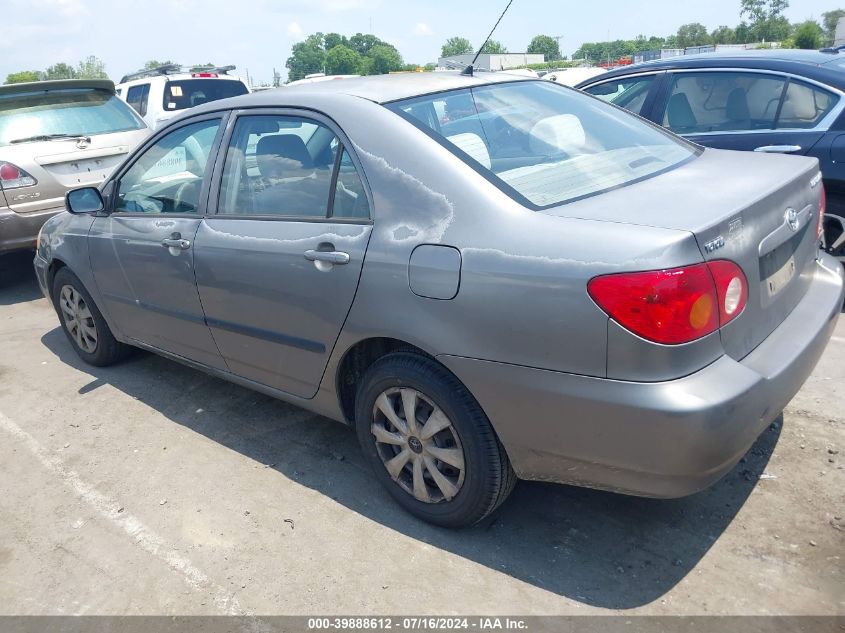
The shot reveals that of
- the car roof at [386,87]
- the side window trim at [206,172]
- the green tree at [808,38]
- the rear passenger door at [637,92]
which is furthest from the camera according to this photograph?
the green tree at [808,38]

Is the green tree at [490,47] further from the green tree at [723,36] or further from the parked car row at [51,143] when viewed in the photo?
the green tree at [723,36]

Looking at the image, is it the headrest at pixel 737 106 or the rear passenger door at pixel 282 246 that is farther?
the headrest at pixel 737 106

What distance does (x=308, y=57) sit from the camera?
334 feet

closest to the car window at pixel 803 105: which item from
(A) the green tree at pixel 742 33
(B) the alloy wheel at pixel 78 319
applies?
(B) the alloy wheel at pixel 78 319

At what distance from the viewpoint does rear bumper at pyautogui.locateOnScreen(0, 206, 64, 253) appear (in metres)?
6.43

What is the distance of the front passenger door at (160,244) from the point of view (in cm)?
362

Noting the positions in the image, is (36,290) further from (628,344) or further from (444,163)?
(628,344)

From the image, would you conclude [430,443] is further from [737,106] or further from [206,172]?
[737,106]

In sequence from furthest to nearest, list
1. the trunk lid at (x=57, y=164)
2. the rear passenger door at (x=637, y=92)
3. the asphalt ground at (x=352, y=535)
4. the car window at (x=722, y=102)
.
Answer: the trunk lid at (x=57, y=164)
the rear passenger door at (x=637, y=92)
the car window at (x=722, y=102)
the asphalt ground at (x=352, y=535)

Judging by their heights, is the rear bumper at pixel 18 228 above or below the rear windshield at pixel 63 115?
below

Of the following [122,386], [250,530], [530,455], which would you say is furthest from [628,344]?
[122,386]

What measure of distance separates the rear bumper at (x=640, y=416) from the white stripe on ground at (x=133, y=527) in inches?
45.8

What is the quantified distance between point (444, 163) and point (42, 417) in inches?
120

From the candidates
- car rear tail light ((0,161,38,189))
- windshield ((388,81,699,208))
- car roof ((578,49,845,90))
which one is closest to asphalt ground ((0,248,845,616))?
windshield ((388,81,699,208))
